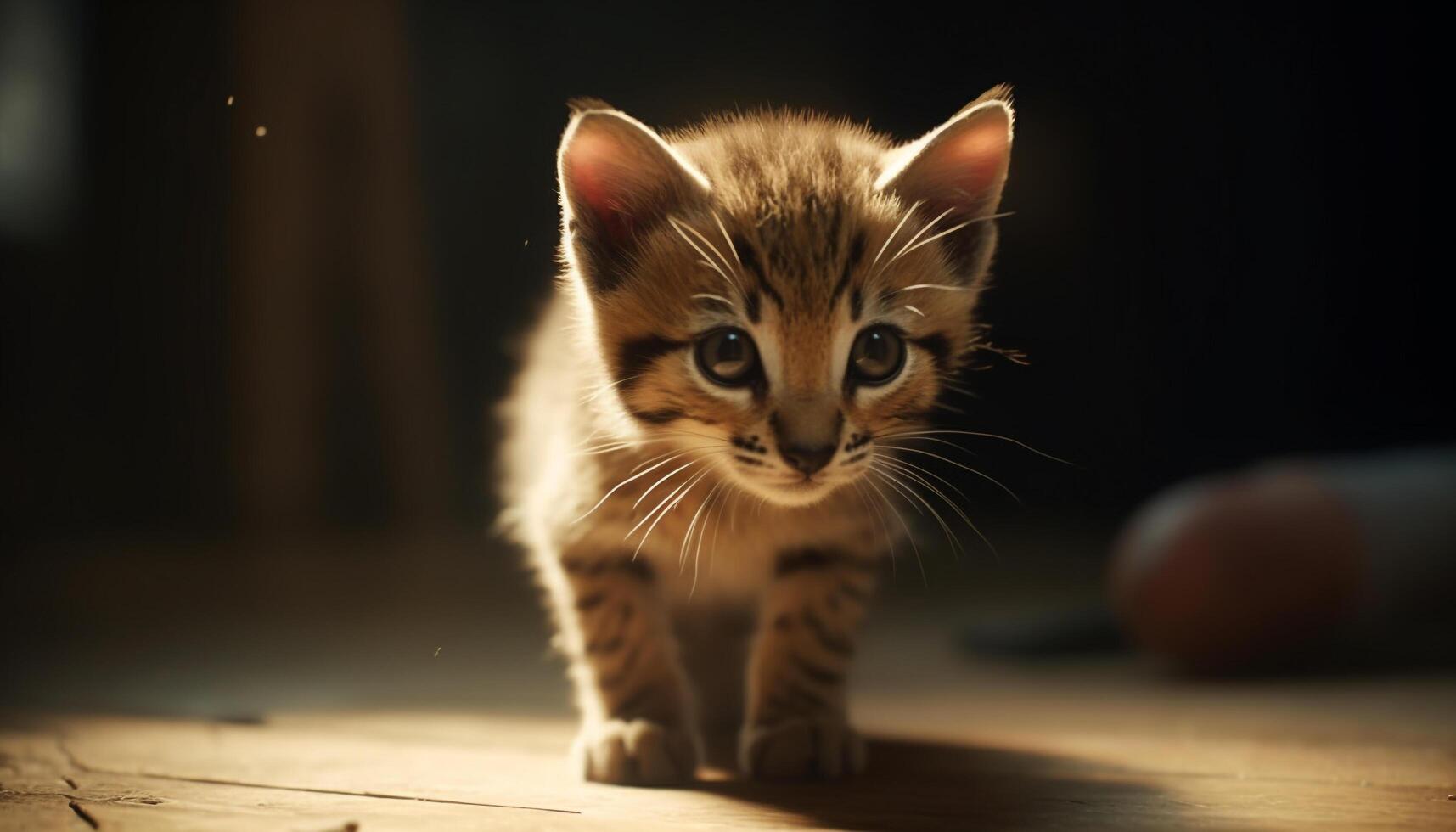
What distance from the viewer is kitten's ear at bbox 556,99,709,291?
1.13 meters

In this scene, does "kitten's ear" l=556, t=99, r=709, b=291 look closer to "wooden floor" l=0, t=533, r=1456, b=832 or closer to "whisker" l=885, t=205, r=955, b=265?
"whisker" l=885, t=205, r=955, b=265

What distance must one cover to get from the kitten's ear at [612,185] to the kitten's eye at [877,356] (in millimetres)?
205

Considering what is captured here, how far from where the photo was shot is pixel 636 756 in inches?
47.3

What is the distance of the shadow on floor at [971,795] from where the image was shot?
1010 millimetres

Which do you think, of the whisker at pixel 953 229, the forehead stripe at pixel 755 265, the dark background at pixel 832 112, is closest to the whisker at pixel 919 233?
the whisker at pixel 953 229

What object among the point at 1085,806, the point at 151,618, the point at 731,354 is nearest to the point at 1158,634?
the point at 1085,806

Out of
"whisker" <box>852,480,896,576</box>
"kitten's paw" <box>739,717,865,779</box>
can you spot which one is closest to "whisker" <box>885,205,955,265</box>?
"whisker" <box>852,480,896,576</box>

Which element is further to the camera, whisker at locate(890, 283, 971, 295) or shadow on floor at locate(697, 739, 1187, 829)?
whisker at locate(890, 283, 971, 295)

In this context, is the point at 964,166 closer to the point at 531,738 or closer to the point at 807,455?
the point at 807,455

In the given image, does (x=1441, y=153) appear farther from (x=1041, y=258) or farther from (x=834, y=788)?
(x=834, y=788)

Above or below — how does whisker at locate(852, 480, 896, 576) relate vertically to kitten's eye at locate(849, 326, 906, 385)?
below

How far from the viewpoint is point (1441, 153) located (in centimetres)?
238

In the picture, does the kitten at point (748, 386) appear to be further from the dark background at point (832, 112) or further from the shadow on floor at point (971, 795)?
the dark background at point (832, 112)

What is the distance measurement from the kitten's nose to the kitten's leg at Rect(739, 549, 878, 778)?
0.93 feet
